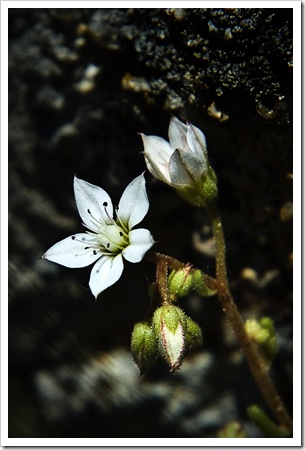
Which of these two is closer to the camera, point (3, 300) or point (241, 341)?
point (241, 341)

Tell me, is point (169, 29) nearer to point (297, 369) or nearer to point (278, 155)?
point (278, 155)

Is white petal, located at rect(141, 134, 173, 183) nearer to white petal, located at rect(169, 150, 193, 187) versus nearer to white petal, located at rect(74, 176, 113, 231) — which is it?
white petal, located at rect(169, 150, 193, 187)

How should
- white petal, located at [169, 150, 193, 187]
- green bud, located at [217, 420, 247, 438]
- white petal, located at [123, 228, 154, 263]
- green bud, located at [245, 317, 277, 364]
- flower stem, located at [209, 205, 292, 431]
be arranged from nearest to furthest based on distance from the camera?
white petal, located at [123, 228, 154, 263], white petal, located at [169, 150, 193, 187], flower stem, located at [209, 205, 292, 431], green bud, located at [245, 317, 277, 364], green bud, located at [217, 420, 247, 438]

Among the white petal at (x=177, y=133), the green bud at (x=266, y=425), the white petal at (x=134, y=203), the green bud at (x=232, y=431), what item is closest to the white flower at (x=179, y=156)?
the white petal at (x=177, y=133)

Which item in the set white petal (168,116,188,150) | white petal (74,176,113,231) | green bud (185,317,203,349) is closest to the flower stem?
green bud (185,317,203,349)

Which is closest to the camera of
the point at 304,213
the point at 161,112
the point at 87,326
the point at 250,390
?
the point at 304,213

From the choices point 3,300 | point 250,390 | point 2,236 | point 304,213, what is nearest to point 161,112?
point 304,213

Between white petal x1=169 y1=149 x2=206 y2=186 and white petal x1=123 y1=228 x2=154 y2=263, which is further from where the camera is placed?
white petal x1=169 y1=149 x2=206 y2=186
